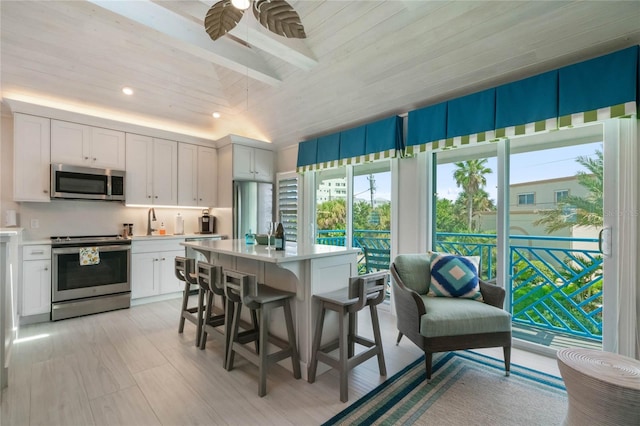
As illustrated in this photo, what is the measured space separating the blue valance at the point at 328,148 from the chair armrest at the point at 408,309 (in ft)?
6.96

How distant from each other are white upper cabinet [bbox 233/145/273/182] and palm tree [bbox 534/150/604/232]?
13.6 ft

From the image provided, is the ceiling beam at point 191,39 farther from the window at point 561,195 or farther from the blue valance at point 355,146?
the window at point 561,195

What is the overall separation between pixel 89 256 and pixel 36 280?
54 centimetres

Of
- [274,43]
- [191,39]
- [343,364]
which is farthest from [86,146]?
[343,364]

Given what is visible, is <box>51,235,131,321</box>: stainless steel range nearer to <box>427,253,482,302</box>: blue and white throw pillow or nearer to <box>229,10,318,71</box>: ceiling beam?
<box>229,10,318,71</box>: ceiling beam

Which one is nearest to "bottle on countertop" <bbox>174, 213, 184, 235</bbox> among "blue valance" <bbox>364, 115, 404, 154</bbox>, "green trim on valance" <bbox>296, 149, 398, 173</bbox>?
"green trim on valance" <bbox>296, 149, 398, 173</bbox>

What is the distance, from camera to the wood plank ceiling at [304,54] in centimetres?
226

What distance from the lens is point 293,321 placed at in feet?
7.72

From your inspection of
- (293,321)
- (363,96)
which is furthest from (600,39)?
(293,321)

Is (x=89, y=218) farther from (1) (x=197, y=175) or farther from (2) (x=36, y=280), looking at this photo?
(1) (x=197, y=175)

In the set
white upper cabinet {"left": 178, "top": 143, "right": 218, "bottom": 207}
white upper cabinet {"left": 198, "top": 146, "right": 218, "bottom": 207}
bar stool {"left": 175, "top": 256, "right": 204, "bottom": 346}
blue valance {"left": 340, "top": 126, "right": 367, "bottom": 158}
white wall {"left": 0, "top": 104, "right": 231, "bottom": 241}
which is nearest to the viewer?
bar stool {"left": 175, "top": 256, "right": 204, "bottom": 346}

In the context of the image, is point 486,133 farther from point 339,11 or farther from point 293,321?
point 293,321

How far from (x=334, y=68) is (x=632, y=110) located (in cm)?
260

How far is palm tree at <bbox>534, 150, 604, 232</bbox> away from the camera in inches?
97.0
